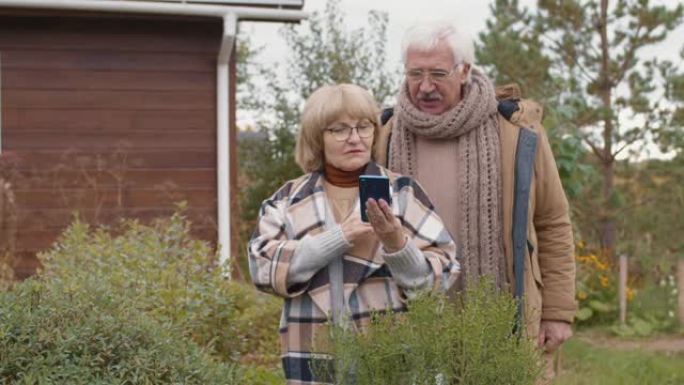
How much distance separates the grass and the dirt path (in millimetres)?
663

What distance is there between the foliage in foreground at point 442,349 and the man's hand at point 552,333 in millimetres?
734

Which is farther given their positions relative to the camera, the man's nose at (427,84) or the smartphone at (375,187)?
the man's nose at (427,84)

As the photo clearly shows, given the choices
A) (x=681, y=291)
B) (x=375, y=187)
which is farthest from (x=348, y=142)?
(x=681, y=291)

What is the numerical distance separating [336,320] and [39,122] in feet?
20.1

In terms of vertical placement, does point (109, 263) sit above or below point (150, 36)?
below

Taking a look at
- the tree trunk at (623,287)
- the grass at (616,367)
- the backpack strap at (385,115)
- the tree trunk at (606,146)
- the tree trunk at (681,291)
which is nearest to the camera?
the backpack strap at (385,115)

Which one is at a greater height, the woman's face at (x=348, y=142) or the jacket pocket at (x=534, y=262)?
the woman's face at (x=348, y=142)

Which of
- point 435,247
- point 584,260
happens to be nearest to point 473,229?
point 435,247

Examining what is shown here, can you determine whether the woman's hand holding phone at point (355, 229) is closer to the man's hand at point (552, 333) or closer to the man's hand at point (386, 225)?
the man's hand at point (386, 225)

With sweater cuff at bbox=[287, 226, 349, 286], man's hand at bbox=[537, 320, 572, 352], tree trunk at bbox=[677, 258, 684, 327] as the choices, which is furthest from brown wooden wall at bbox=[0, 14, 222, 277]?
sweater cuff at bbox=[287, 226, 349, 286]

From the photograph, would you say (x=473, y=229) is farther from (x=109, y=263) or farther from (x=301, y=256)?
(x=109, y=263)

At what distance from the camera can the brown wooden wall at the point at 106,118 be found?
8.51m

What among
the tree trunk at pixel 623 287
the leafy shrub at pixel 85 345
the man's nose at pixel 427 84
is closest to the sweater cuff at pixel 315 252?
the leafy shrub at pixel 85 345

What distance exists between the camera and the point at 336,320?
2.99 meters
